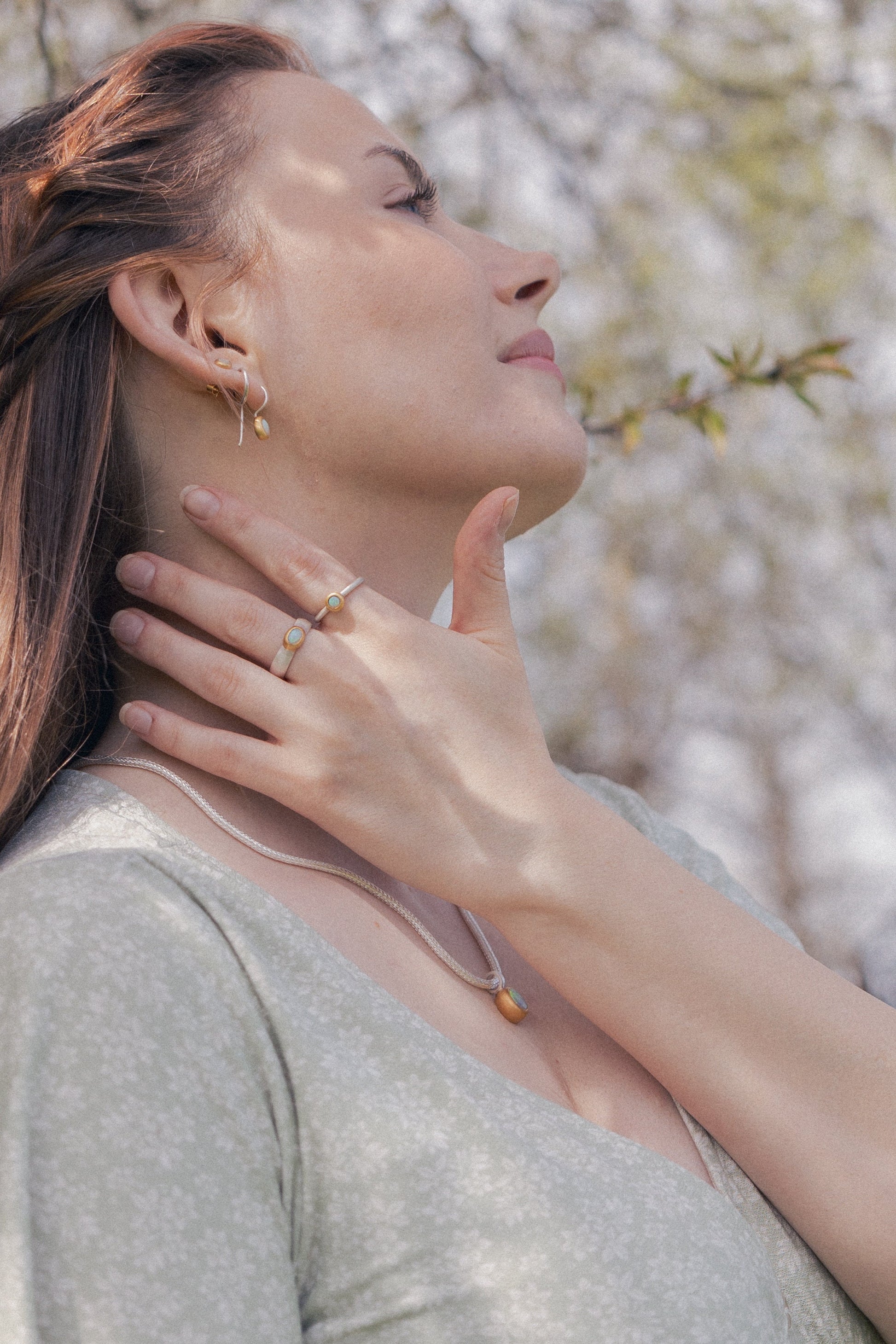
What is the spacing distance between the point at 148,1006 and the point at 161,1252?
20cm

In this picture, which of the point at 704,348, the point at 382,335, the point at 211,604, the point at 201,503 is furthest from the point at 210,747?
the point at 704,348

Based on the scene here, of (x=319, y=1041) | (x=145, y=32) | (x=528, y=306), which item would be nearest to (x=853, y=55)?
(x=145, y=32)

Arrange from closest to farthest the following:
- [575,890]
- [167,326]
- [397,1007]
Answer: [397,1007] → [575,890] → [167,326]

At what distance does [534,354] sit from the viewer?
5.53 feet

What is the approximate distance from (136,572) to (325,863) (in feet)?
1.40

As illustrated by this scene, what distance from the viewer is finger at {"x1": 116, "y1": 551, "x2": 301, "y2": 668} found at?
1.42 meters

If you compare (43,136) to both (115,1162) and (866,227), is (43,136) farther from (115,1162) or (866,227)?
(866,227)

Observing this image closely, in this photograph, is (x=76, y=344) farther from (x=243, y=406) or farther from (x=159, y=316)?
(x=243, y=406)

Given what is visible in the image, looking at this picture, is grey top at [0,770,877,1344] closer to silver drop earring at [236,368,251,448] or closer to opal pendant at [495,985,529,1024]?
opal pendant at [495,985,529,1024]

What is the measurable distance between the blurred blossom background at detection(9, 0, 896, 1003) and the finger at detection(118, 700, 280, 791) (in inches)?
43.8

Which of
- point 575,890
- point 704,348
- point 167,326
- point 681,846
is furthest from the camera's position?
point 704,348

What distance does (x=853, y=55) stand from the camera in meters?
4.51

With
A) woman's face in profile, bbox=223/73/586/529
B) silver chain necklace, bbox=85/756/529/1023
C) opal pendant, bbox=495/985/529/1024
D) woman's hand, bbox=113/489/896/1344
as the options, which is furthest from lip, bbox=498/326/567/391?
opal pendant, bbox=495/985/529/1024

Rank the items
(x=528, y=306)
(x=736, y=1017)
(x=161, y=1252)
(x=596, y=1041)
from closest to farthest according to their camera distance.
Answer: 1. (x=161, y=1252)
2. (x=736, y=1017)
3. (x=596, y=1041)
4. (x=528, y=306)
